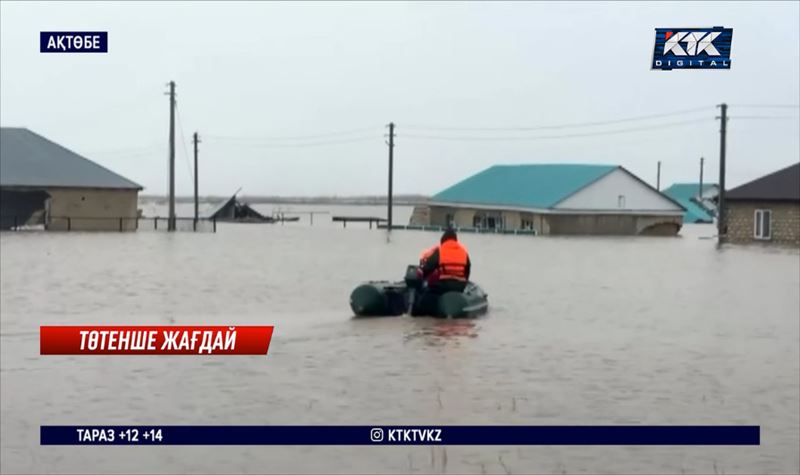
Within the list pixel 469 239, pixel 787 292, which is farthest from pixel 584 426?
pixel 469 239

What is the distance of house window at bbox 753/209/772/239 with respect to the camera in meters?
55.5

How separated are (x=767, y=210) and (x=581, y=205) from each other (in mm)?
17330

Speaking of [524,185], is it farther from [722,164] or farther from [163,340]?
[163,340]

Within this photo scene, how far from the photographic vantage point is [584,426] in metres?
11.4

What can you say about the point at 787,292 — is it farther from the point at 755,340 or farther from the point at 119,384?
the point at 119,384

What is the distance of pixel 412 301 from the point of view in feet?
71.3

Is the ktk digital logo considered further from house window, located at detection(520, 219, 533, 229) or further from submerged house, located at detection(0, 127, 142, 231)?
house window, located at detection(520, 219, 533, 229)

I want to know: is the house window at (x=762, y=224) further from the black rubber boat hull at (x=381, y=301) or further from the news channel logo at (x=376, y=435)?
the news channel logo at (x=376, y=435)

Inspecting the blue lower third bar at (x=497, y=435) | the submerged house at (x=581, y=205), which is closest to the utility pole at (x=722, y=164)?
the submerged house at (x=581, y=205)

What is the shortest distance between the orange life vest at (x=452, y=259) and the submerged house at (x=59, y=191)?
1782 inches

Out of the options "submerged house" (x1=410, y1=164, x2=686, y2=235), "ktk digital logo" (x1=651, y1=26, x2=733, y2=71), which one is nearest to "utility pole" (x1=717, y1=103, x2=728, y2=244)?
"submerged house" (x1=410, y1=164, x2=686, y2=235)

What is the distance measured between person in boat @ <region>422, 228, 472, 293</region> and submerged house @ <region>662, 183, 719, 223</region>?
242 ft

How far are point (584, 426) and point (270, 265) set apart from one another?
1159 inches

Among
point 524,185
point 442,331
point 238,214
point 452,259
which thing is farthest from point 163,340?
point 238,214
